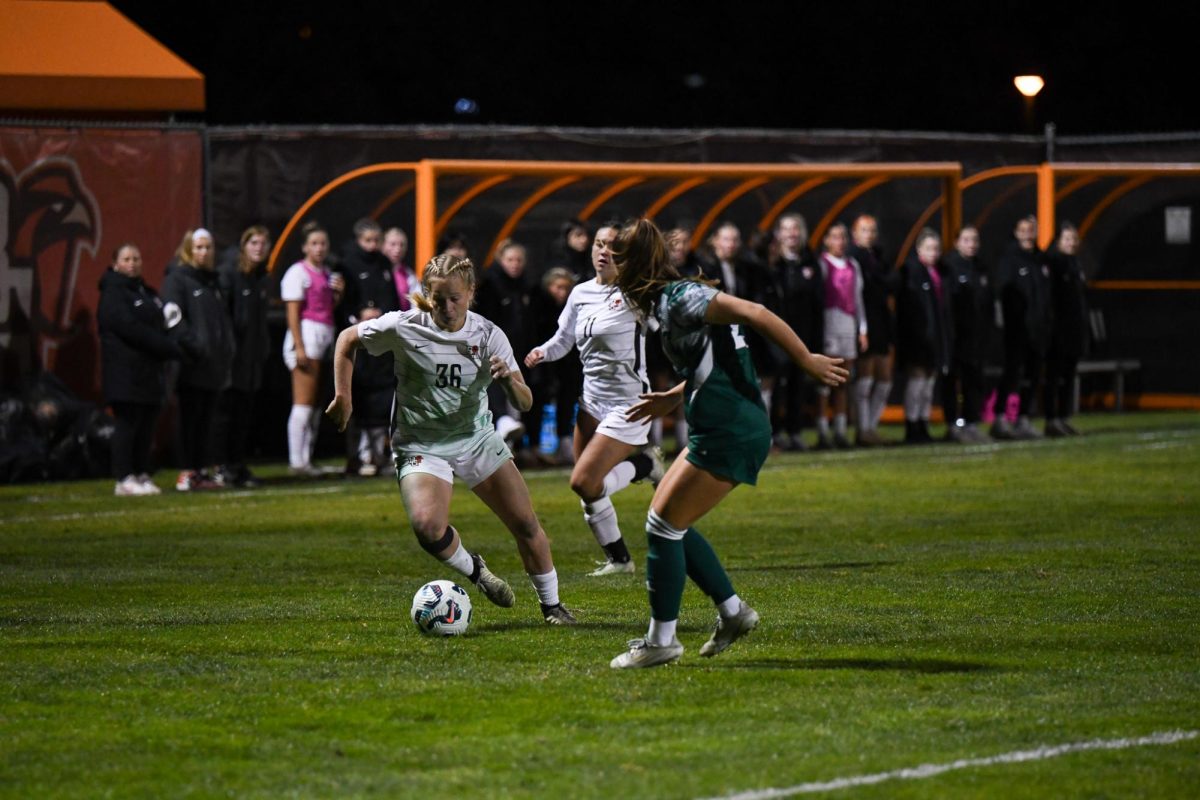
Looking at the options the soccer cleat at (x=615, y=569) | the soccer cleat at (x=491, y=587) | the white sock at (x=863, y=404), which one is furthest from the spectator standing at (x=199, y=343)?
the soccer cleat at (x=491, y=587)

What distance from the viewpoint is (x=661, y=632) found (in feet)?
25.7

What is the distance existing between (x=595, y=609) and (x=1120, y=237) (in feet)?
50.5

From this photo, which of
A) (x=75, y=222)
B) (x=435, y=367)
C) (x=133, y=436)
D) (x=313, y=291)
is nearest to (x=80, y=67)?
(x=75, y=222)

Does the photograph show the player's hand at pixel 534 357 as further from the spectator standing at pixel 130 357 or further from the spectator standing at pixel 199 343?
the spectator standing at pixel 199 343

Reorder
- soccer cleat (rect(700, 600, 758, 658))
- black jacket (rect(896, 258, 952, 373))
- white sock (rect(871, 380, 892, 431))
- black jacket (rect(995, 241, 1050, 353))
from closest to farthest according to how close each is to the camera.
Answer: soccer cleat (rect(700, 600, 758, 658))
black jacket (rect(896, 258, 952, 373))
white sock (rect(871, 380, 892, 431))
black jacket (rect(995, 241, 1050, 353))

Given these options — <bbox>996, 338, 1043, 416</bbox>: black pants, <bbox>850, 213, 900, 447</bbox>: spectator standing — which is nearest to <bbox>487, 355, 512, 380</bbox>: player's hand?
<bbox>850, 213, 900, 447</bbox>: spectator standing

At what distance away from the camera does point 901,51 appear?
41094 millimetres

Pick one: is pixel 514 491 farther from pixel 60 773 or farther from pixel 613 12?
pixel 613 12

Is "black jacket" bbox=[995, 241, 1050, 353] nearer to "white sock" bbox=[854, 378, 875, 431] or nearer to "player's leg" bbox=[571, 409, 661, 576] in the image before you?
"white sock" bbox=[854, 378, 875, 431]

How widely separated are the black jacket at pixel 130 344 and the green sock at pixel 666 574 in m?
8.45

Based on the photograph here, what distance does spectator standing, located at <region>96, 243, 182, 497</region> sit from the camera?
1545cm

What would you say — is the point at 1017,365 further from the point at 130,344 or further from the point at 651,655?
the point at 651,655

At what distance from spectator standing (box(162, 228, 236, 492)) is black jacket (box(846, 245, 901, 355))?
6164 mm

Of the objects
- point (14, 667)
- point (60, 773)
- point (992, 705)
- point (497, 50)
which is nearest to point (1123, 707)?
point (992, 705)
